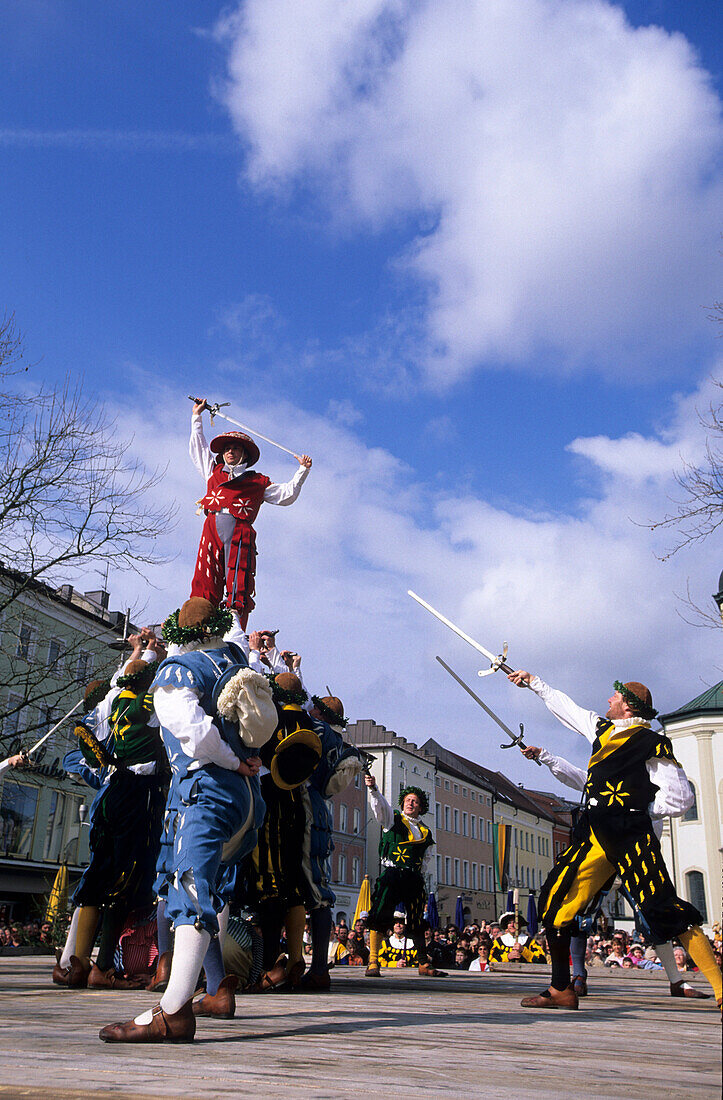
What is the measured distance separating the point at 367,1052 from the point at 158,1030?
804 mm

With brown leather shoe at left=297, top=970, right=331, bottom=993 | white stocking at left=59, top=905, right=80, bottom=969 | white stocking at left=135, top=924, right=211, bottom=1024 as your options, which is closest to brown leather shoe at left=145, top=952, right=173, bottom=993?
white stocking at left=59, top=905, right=80, bottom=969

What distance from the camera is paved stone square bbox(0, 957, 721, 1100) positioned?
2.43 meters

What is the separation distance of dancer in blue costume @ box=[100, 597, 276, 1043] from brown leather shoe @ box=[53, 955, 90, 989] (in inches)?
107

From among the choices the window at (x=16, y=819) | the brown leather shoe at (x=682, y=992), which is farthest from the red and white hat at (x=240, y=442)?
the window at (x=16, y=819)

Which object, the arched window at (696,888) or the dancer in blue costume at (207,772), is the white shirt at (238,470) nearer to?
the dancer in blue costume at (207,772)

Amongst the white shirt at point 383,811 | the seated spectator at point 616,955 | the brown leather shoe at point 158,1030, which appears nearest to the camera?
the brown leather shoe at point 158,1030

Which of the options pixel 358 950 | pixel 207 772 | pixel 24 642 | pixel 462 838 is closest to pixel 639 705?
pixel 207 772

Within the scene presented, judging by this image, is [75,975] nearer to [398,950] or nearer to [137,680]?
[137,680]

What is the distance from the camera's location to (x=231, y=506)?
30.6ft

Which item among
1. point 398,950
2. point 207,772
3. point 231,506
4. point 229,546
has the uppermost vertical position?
point 231,506

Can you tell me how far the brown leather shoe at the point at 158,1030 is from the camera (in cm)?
334

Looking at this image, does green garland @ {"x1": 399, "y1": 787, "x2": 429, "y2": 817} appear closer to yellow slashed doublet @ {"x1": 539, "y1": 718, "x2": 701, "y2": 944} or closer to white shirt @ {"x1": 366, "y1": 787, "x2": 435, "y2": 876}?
white shirt @ {"x1": 366, "y1": 787, "x2": 435, "y2": 876}

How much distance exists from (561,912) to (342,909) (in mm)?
57786

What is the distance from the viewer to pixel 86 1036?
353 centimetres
